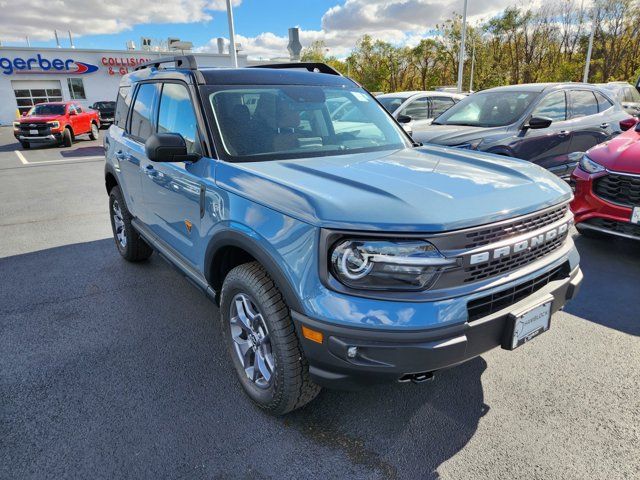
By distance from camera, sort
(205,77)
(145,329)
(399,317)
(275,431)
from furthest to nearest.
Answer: (145,329)
(205,77)
(275,431)
(399,317)

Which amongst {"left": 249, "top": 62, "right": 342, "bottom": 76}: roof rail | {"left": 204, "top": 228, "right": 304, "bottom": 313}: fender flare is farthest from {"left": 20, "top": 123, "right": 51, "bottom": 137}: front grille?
{"left": 204, "top": 228, "right": 304, "bottom": 313}: fender flare

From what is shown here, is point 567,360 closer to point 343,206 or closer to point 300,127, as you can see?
point 343,206

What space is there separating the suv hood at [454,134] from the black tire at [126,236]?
13.8 feet

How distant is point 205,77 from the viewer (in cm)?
296

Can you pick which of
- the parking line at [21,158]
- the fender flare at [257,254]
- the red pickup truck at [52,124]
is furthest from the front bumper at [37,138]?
the fender flare at [257,254]

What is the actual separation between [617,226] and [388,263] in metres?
3.76

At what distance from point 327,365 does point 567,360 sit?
191cm

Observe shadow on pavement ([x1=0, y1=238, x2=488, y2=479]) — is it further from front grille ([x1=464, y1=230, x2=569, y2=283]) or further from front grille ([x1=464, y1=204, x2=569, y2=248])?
front grille ([x1=464, y1=204, x2=569, y2=248])

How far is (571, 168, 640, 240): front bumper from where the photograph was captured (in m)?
4.39

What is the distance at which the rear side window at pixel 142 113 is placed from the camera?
147 inches

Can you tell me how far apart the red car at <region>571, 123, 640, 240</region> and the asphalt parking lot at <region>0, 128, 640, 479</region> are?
75 cm

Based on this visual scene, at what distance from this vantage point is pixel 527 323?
2146 millimetres

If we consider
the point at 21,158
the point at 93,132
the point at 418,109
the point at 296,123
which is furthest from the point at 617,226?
the point at 93,132

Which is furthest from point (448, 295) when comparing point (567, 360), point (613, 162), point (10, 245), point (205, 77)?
point (10, 245)
